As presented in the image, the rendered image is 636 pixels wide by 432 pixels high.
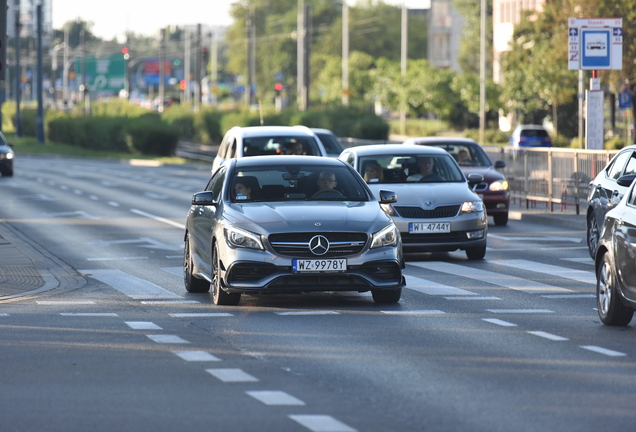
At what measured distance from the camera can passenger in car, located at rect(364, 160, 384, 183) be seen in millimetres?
18750

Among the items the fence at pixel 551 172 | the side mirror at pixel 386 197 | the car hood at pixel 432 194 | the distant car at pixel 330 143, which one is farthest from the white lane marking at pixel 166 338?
the distant car at pixel 330 143

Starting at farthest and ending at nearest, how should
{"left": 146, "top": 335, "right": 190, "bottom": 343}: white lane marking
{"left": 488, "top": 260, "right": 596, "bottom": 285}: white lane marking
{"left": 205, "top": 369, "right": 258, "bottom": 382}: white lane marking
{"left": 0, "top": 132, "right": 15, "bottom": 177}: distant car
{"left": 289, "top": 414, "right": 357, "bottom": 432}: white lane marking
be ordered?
{"left": 0, "top": 132, "right": 15, "bottom": 177}: distant car, {"left": 488, "top": 260, "right": 596, "bottom": 285}: white lane marking, {"left": 146, "top": 335, "right": 190, "bottom": 343}: white lane marking, {"left": 205, "top": 369, "right": 258, "bottom": 382}: white lane marking, {"left": 289, "top": 414, "right": 357, "bottom": 432}: white lane marking

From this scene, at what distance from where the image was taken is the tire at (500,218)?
24625mm

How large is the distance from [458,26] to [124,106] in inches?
2286

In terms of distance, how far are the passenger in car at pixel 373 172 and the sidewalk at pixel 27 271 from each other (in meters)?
4.32

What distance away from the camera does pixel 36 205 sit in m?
30.7

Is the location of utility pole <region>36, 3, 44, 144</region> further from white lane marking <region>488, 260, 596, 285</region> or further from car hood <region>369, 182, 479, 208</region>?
white lane marking <region>488, 260, 596, 285</region>

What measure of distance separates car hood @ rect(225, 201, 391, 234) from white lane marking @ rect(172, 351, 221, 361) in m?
2.58

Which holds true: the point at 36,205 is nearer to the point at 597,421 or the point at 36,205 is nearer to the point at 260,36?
the point at 597,421

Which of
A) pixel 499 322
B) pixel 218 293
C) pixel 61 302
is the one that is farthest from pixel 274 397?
pixel 61 302

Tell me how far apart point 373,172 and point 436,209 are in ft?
5.87

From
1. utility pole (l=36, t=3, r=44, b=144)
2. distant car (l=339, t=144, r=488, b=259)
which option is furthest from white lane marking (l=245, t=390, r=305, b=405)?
utility pole (l=36, t=3, r=44, b=144)

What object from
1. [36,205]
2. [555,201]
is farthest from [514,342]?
[36,205]

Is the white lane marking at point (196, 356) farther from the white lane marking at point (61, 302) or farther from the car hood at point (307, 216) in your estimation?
the white lane marking at point (61, 302)
